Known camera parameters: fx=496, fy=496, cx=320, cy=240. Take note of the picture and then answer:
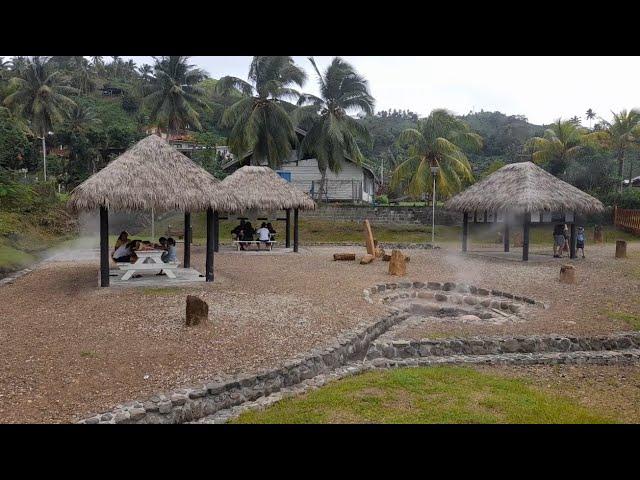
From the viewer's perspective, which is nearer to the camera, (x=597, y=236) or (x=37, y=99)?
(x=597, y=236)

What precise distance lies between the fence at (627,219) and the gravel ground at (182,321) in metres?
11.9

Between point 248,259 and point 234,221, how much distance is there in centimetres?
1170

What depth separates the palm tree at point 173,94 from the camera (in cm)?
3200

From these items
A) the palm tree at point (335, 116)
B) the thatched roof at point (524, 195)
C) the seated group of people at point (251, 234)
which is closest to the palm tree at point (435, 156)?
the palm tree at point (335, 116)

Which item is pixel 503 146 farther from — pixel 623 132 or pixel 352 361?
pixel 352 361

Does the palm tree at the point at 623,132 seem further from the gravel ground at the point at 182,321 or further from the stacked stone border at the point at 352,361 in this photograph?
the stacked stone border at the point at 352,361

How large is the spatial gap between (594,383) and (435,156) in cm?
2456

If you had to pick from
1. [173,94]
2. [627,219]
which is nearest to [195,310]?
[627,219]

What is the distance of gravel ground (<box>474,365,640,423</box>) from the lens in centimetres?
532

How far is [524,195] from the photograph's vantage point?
17.2 metres

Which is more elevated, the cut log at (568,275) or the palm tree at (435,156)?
the palm tree at (435,156)

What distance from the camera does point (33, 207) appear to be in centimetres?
2238
